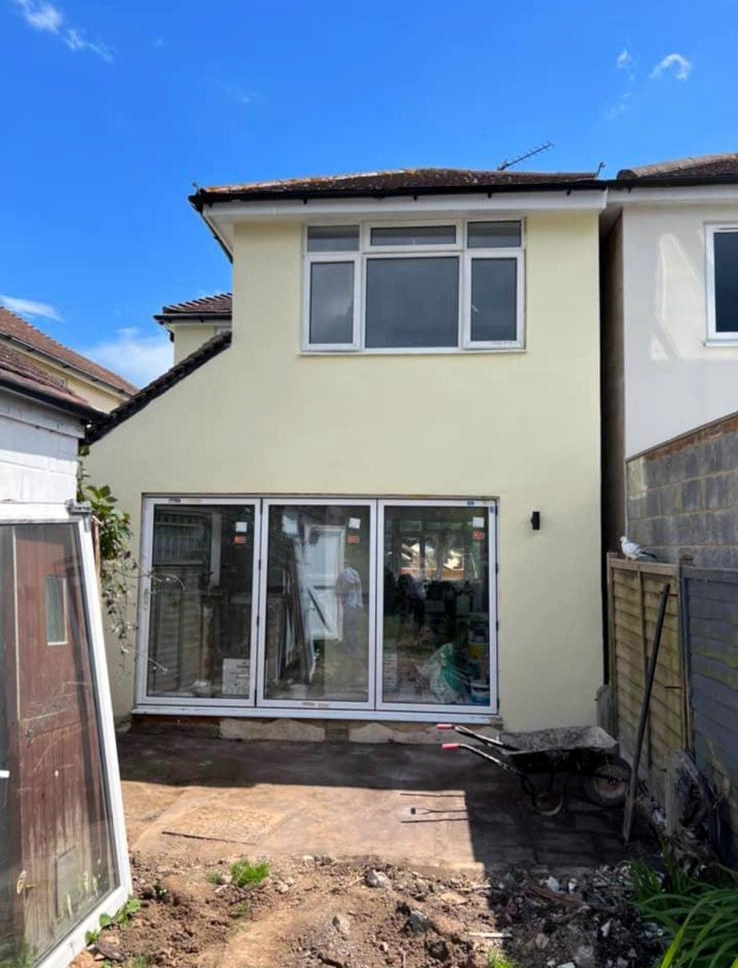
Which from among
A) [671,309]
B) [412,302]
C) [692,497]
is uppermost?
[412,302]

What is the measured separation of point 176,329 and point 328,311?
226 inches

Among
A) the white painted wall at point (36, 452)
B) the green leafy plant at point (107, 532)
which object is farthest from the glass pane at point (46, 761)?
the green leafy plant at point (107, 532)

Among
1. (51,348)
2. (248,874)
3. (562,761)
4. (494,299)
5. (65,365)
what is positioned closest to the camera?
(248,874)

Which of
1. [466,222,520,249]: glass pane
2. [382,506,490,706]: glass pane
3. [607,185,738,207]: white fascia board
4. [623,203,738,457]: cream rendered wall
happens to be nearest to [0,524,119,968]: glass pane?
[382,506,490,706]: glass pane

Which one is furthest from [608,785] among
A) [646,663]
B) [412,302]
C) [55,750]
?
[412,302]

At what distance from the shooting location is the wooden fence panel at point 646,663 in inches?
187

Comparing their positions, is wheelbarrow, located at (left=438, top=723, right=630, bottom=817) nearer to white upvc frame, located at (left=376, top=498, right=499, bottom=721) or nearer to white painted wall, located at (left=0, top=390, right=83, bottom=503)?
white upvc frame, located at (left=376, top=498, right=499, bottom=721)

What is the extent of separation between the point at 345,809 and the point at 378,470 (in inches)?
132

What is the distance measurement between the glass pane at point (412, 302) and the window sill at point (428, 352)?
0.35 feet

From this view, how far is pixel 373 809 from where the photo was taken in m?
5.29

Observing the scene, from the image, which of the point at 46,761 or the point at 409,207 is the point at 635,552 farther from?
the point at 46,761

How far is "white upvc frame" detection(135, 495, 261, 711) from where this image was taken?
725cm

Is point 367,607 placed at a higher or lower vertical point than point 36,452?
lower

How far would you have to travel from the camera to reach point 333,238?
24.8 feet
